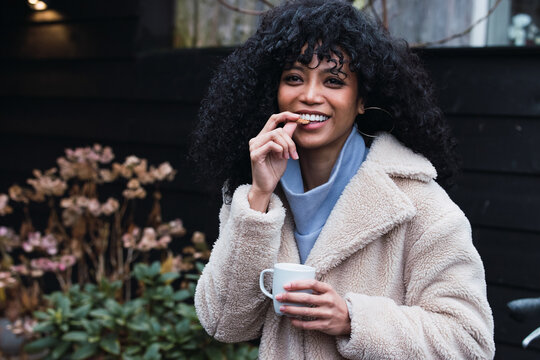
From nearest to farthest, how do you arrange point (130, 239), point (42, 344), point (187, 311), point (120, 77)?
point (187, 311), point (42, 344), point (130, 239), point (120, 77)

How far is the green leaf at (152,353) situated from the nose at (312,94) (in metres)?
1.51

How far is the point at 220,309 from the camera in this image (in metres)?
1.63

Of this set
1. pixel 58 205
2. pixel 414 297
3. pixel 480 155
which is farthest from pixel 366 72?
pixel 58 205

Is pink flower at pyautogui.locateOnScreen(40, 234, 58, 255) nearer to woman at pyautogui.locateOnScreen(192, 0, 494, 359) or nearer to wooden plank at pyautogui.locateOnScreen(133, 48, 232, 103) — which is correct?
wooden plank at pyautogui.locateOnScreen(133, 48, 232, 103)

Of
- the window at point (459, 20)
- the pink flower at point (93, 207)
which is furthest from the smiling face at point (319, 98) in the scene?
the pink flower at point (93, 207)

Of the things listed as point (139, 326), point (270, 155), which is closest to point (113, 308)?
point (139, 326)

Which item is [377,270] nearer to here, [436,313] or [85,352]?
[436,313]

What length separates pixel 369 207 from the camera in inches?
61.6

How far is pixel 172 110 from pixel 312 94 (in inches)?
85.7

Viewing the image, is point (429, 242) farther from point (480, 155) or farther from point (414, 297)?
point (480, 155)

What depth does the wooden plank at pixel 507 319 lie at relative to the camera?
2.65 metres

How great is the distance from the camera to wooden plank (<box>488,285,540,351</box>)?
265cm

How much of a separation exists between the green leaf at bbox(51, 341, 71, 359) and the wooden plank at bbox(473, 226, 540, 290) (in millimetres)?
1814

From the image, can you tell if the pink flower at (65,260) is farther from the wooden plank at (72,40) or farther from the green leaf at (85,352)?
the wooden plank at (72,40)
